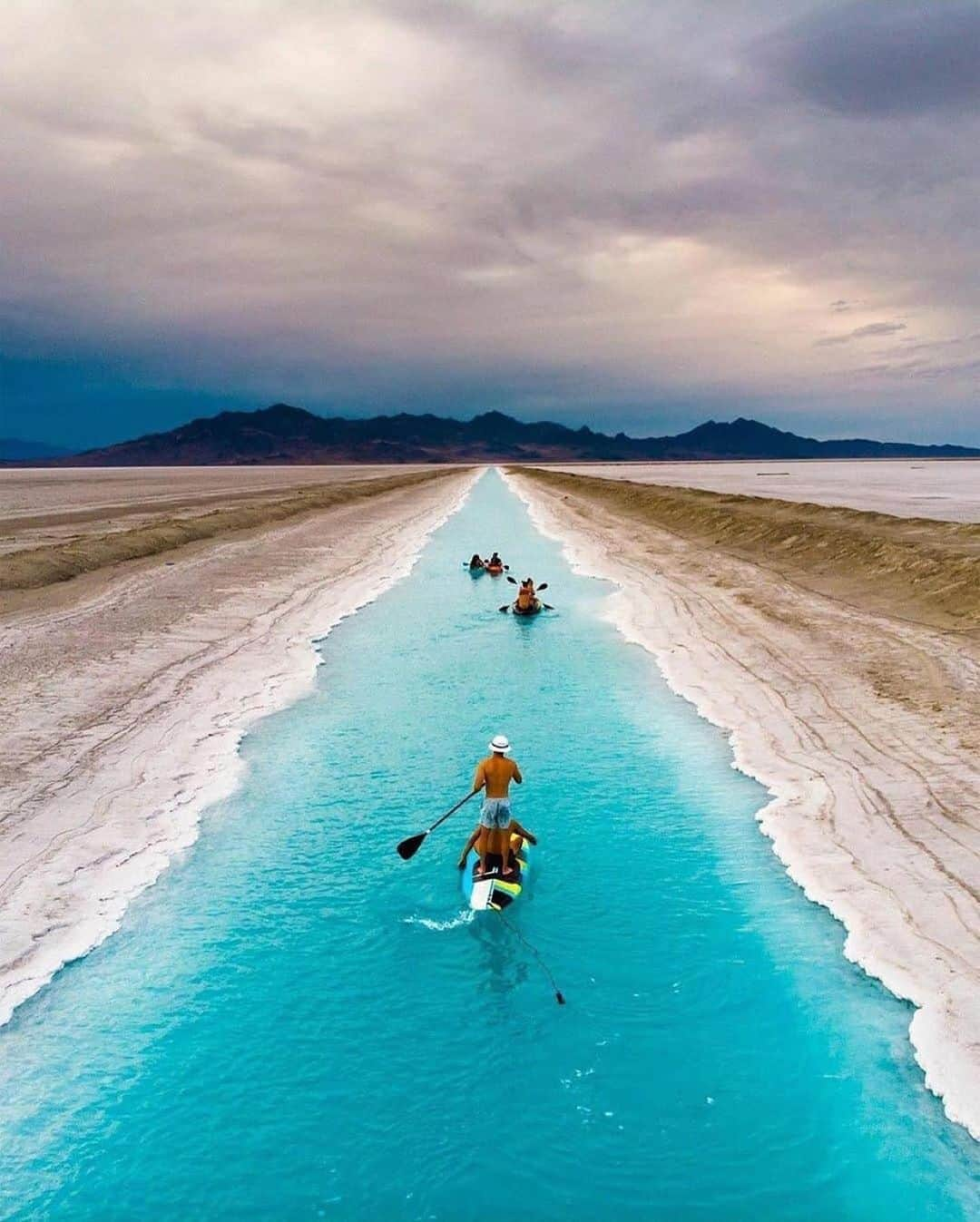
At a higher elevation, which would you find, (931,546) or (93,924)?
(931,546)

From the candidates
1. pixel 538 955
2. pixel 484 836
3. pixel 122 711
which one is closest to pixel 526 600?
pixel 122 711

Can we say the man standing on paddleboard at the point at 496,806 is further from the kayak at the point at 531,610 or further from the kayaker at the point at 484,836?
the kayak at the point at 531,610

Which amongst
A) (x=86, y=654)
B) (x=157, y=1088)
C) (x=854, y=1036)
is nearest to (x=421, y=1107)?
(x=157, y=1088)

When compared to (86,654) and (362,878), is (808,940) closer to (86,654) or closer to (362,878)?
(362,878)

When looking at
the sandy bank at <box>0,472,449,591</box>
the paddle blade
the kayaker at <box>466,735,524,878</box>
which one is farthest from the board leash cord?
the sandy bank at <box>0,472,449,591</box>

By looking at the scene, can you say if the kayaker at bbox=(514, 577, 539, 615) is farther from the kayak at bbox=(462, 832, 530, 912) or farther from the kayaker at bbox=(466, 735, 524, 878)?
the kayaker at bbox=(466, 735, 524, 878)
